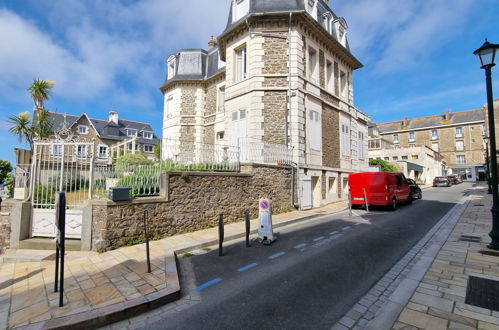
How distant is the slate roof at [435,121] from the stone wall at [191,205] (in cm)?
5512

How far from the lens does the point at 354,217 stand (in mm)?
10078

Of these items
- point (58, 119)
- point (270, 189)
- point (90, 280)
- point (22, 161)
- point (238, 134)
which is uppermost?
point (58, 119)

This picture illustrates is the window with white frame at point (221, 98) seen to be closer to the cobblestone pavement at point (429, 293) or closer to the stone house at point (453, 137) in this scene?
the cobblestone pavement at point (429, 293)

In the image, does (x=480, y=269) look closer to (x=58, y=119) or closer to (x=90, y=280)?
(x=90, y=280)

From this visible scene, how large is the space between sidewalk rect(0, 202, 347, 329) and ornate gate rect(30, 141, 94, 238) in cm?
74

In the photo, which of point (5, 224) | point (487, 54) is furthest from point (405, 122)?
point (5, 224)

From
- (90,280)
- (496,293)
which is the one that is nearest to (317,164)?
(496,293)

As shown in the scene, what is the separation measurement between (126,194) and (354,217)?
28.4ft

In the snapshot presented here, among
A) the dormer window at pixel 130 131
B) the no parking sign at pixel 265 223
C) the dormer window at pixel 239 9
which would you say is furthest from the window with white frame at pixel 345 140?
the dormer window at pixel 130 131

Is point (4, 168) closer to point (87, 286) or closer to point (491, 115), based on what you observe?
point (87, 286)

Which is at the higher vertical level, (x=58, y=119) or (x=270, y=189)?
(x=58, y=119)

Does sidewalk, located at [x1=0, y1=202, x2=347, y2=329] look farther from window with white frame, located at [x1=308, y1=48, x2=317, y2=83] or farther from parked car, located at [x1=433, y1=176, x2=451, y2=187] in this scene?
parked car, located at [x1=433, y1=176, x2=451, y2=187]

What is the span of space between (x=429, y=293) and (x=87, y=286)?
17.5 ft

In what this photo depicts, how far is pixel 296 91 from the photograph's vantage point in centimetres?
1224
